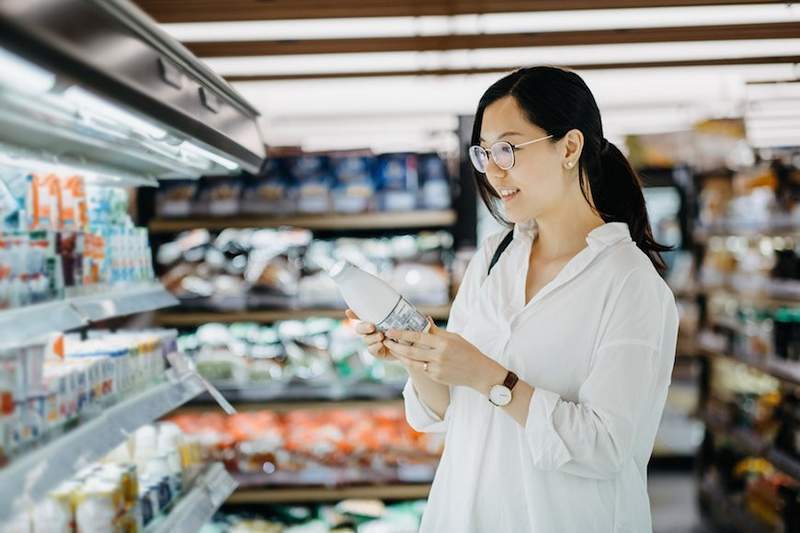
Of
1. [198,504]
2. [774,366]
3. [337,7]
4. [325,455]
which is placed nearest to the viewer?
[198,504]

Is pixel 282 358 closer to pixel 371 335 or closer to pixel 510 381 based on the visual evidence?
pixel 371 335

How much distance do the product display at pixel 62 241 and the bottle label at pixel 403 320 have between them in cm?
67

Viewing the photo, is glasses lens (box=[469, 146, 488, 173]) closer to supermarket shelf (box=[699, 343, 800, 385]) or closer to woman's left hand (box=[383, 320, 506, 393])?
woman's left hand (box=[383, 320, 506, 393])

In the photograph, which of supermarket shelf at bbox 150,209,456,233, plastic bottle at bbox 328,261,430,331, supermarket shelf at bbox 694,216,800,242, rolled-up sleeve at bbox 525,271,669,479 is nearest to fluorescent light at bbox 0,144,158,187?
plastic bottle at bbox 328,261,430,331

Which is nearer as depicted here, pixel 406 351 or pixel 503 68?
pixel 406 351

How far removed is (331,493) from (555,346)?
2.44 metres

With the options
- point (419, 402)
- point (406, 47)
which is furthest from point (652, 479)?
point (419, 402)

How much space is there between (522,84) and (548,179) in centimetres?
21

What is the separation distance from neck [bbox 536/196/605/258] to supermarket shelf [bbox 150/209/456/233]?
211 cm

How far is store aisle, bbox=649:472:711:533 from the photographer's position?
5207 millimetres

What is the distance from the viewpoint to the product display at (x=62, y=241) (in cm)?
156

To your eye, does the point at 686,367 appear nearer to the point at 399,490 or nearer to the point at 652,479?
the point at 652,479

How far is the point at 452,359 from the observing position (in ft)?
5.52

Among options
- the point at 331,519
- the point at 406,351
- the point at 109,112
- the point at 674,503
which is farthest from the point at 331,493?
the point at 674,503
